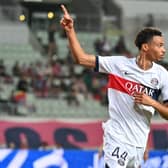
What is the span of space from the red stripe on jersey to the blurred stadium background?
6.28m

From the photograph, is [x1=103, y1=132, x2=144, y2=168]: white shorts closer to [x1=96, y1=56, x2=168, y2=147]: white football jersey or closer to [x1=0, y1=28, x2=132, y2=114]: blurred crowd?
[x1=96, y1=56, x2=168, y2=147]: white football jersey

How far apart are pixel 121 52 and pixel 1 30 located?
3.16 meters

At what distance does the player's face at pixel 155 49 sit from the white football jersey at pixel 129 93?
0.41ft

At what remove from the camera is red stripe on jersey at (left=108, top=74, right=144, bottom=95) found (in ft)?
15.8

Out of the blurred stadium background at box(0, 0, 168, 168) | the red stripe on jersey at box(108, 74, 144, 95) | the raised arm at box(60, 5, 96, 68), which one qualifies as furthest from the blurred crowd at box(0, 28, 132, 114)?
the raised arm at box(60, 5, 96, 68)

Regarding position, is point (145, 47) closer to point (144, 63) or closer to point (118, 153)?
point (144, 63)

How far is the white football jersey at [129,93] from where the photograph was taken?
15.7ft

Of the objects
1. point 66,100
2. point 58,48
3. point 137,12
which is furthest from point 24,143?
point 137,12

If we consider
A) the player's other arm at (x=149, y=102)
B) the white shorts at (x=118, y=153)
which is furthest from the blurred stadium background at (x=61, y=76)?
the player's other arm at (x=149, y=102)

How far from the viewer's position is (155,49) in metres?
4.77

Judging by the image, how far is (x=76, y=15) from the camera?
17.1 metres

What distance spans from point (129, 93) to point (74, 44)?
1.81 feet

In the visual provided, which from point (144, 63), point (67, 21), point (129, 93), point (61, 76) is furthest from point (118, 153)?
point (61, 76)

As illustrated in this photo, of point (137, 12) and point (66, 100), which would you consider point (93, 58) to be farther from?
point (137, 12)
